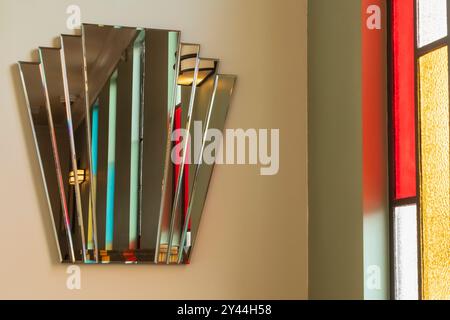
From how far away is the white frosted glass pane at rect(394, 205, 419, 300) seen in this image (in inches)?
120

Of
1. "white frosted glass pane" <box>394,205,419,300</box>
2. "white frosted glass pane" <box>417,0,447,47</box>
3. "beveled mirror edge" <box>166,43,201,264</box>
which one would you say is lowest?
"white frosted glass pane" <box>394,205,419,300</box>

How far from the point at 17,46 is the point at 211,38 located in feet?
2.66

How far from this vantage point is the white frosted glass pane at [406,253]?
3051mm

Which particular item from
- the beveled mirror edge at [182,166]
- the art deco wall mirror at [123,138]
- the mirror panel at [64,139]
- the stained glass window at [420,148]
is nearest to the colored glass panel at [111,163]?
the art deco wall mirror at [123,138]

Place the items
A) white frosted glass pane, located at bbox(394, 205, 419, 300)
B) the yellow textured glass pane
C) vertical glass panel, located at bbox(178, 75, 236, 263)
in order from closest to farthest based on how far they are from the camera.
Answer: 1. the yellow textured glass pane
2. white frosted glass pane, located at bbox(394, 205, 419, 300)
3. vertical glass panel, located at bbox(178, 75, 236, 263)

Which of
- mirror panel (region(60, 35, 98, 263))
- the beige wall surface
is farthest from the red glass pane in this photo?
mirror panel (region(60, 35, 98, 263))

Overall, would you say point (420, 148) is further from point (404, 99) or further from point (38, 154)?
point (38, 154)

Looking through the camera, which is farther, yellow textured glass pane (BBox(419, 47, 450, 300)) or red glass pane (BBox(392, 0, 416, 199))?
red glass pane (BBox(392, 0, 416, 199))

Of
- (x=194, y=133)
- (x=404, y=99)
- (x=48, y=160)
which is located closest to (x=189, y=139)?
(x=194, y=133)

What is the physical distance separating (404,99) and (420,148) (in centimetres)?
23

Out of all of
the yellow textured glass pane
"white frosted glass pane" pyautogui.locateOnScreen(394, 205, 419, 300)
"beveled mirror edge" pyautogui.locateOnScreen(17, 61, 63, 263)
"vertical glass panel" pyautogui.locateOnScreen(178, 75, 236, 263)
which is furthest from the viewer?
"vertical glass panel" pyautogui.locateOnScreen(178, 75, 236, 263)

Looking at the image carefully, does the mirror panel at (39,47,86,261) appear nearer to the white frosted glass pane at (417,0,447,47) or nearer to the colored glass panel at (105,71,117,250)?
the colored glass panel at (105,71,117,250)

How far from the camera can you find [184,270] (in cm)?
361

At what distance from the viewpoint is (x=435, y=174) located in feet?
9.58
